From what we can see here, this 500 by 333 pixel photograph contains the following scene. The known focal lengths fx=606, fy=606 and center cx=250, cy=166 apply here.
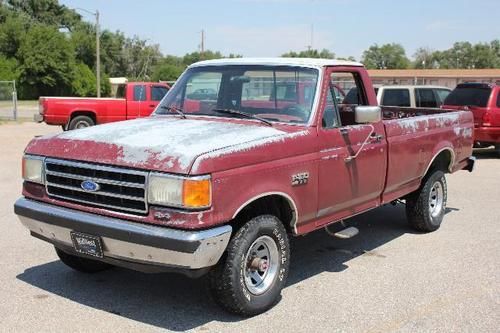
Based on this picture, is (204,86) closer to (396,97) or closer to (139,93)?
(396,97)

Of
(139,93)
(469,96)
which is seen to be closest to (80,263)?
(469,96)

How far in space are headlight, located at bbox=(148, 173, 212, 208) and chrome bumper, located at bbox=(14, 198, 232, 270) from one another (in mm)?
191

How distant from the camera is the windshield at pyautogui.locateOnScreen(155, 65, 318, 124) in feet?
17.6

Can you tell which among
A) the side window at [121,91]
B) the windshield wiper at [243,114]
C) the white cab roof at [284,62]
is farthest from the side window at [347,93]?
the side window at [121,91]

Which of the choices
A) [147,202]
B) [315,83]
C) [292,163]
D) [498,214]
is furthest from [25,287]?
[498,214]

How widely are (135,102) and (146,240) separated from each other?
1527 centimetres

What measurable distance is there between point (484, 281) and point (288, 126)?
90.6 inches

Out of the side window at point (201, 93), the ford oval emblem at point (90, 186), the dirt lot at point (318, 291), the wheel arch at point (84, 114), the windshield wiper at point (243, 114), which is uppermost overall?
the side window at point (201, 93)

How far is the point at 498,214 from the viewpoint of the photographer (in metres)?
8.37

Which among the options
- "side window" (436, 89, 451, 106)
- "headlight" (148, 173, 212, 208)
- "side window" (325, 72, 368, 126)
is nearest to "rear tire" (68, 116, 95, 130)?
"side window" (436, 89, 451, 106)

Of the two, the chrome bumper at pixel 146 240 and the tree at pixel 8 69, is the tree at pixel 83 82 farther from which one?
the chrome bumper at pixel 146 240

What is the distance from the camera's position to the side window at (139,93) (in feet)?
62.2

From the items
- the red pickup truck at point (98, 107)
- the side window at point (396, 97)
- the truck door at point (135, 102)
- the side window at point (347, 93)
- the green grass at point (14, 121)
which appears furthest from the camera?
the green grass at point (14, 121)

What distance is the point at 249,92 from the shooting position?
5621 millimetres
